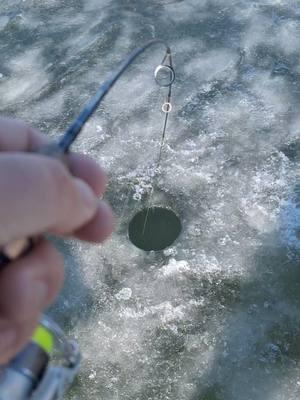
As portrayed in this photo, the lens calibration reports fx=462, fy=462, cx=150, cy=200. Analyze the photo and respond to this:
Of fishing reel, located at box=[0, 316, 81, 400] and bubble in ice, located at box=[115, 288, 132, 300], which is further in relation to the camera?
bubble in ice, located at box=[115, 288, 132, 300]

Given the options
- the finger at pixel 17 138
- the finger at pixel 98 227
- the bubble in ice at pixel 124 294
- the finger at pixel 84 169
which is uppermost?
the finger at pixel 17 138

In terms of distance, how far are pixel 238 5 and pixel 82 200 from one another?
4.79 metres

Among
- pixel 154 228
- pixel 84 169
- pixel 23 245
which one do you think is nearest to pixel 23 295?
pixel 23 245

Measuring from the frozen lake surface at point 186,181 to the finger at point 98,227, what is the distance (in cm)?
156

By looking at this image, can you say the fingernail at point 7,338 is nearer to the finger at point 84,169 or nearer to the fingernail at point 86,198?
the fingernail at point 86,198

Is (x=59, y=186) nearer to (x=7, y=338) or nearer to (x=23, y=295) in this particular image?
→ (x=23, y=295)

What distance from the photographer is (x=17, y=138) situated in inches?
64.7

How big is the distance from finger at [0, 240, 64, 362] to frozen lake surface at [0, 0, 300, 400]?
167 centimetres

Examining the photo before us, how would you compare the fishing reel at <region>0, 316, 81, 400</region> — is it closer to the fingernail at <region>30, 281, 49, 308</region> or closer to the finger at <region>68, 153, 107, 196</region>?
the fingernail at <region>30, 281, 49, 308</region>

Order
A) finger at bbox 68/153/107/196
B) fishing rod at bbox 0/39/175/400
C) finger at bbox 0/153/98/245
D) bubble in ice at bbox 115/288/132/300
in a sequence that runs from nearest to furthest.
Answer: finger at bbox 0/153/98/245
fishing rod at bbox 0/39/175/400
finger at bbox 68/153/107/196
bubble in ice at bbox 115/288/132/300

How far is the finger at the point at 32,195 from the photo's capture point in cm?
120

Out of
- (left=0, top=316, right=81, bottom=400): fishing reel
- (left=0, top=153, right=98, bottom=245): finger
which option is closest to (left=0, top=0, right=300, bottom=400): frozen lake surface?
(left=0, top=316, right=81, bottom=400): fishing reel

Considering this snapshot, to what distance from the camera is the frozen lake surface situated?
2.94 metres

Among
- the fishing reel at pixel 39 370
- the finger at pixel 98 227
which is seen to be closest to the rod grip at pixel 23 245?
the finger at pixel 98 227
